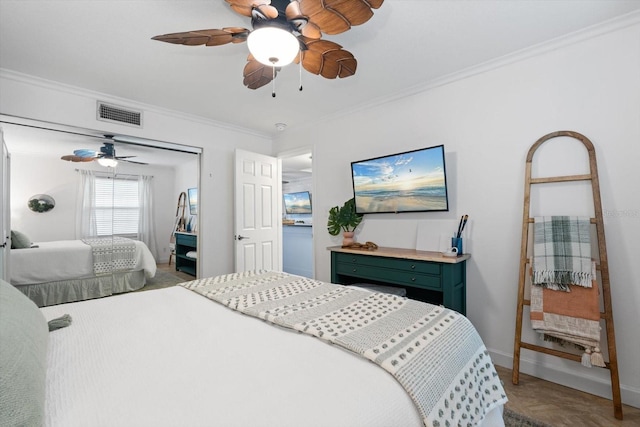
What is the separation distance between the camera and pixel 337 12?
4.45 feet

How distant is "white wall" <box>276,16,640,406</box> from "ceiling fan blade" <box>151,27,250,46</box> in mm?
1907

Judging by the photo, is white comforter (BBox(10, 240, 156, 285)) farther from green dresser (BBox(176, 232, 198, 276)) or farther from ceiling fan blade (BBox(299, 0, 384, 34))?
ceiling fan blade (BBox(299, 0, 384, 34))

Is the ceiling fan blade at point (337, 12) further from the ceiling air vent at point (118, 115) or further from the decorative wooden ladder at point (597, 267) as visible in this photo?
the ceiling air vent at point (118, 115)

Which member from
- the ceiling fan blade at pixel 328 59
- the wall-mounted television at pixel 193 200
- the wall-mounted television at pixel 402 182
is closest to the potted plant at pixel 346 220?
A: the wall-mounted television at pixel 402 182

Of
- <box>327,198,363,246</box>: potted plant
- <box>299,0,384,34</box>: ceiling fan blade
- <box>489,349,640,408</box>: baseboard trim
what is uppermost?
<box>299,0,384,34</box>: ceiling fan blade

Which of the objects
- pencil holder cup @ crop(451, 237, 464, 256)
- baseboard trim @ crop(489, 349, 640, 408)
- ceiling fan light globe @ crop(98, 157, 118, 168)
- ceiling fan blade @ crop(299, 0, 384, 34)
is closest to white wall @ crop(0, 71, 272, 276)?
ceiling fan light globe @ crop(98, 157, 118, 168)

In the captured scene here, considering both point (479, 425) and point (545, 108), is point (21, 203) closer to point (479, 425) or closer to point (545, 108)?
point (479, 425)

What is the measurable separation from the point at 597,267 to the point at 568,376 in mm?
829

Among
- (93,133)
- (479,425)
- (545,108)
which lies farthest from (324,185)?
(479,425)

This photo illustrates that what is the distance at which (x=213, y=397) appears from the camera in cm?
74

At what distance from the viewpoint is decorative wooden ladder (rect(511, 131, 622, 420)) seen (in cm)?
180

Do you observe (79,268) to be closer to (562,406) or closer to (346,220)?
(346,220)

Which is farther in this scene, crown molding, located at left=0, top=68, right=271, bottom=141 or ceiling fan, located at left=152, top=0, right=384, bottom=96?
crown molding, located at left=0, top=68, right=271, bottom=141

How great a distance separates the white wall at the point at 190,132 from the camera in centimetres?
254
